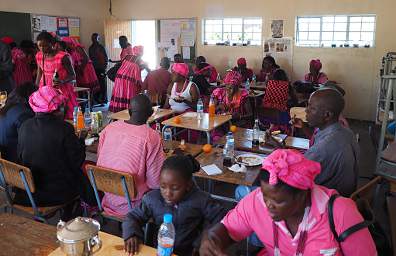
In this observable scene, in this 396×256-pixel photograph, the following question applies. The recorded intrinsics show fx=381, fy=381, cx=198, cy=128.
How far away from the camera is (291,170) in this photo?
151 centimetres

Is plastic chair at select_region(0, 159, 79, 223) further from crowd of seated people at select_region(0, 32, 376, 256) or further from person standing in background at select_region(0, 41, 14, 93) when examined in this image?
person standing in background at select_region(0, 41, 14, 93)

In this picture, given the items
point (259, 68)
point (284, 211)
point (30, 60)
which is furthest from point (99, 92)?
point (284, 211)

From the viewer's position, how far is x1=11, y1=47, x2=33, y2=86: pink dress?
8.12m

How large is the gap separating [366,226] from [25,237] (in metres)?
1.55

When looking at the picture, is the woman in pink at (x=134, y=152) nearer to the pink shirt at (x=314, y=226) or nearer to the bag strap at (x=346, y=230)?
the pink shirt at (x=314, y=226)

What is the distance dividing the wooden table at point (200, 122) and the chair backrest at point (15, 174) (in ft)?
5.92

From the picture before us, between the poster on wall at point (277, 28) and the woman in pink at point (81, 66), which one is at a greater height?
the poster on wall at point (277, 28)

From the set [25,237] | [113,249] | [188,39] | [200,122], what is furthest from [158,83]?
[113,249]

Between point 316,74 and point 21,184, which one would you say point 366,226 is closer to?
point 21,184

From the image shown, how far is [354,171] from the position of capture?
8.34 ft

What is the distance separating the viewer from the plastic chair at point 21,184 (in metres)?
2.73

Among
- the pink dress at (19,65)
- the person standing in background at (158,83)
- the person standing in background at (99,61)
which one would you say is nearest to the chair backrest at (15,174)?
the person standing in background at (158,83)

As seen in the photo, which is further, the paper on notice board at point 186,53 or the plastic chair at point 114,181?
the paper on notice board at point 186,53

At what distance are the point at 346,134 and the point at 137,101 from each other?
5.05 feet
